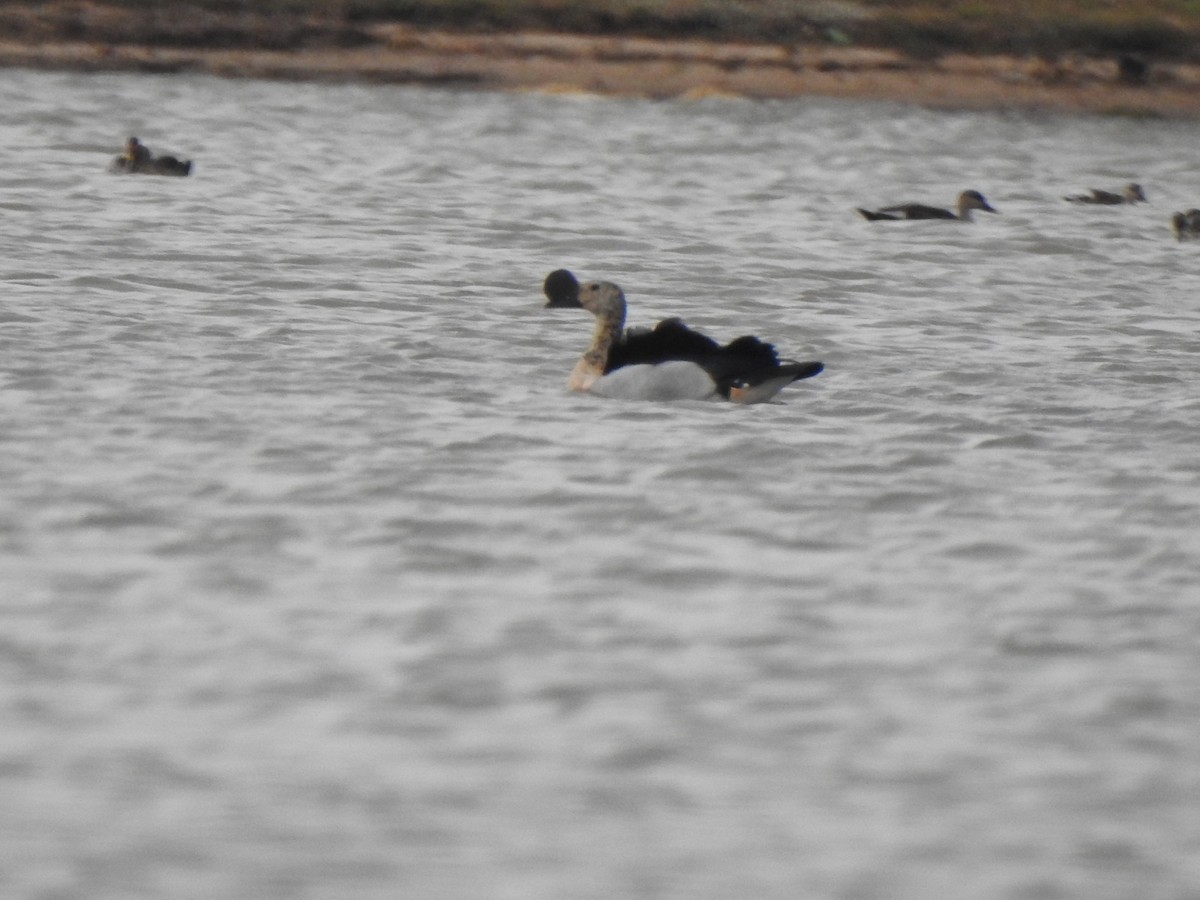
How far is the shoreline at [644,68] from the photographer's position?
133ft

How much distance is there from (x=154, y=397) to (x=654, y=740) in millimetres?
5870

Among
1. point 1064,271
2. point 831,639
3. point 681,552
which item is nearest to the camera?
point 831,639

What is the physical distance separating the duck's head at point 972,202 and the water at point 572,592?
622 centimetres

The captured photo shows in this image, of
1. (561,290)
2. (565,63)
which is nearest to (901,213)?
(561,290)

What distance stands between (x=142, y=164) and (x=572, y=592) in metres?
18.5

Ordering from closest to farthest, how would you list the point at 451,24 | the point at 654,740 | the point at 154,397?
the point at 654,740 < the point at 154,397 < the point at 451,24

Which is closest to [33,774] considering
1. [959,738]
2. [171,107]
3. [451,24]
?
[959,738]

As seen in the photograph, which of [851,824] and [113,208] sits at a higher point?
[851,824]

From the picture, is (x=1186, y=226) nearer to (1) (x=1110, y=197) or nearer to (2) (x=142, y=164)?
(1) (x=1110, y=197)

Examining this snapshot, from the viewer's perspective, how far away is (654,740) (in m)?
6.85

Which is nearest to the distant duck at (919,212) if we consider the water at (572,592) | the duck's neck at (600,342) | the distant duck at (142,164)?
the water at (572,592)

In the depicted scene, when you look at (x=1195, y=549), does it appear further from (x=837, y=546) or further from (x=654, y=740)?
(x=654, y=740)

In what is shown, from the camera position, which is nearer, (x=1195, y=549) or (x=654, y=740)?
(x=654, y=740)

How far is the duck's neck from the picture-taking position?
42.4 feet
